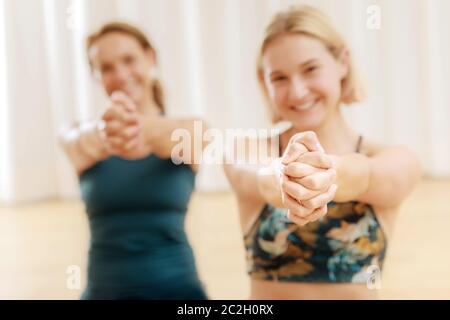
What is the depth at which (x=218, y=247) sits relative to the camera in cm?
63

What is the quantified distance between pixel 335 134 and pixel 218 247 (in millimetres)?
201

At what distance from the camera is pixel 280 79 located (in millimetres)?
498

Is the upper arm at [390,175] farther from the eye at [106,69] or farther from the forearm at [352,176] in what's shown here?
the eye at [106,69]

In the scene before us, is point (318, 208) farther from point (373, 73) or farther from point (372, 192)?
point (373, 73)

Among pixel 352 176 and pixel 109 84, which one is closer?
pixel 352 176

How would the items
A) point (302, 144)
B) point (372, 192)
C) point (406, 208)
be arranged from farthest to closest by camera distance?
point (406, 208)
point (372, 192)
point (302, 144)

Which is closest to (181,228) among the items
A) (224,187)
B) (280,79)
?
(224,187)

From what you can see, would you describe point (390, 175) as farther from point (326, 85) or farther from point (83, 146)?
point (83, 146)

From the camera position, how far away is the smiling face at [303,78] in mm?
484

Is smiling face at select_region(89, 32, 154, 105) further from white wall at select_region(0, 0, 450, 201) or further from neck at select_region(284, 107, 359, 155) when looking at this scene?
neck at select_region(284, 107, 359, 155)

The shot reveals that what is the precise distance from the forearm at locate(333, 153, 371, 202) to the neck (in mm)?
36

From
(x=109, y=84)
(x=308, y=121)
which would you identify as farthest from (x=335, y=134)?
(x=109, y=84)
